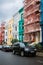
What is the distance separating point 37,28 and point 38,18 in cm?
190

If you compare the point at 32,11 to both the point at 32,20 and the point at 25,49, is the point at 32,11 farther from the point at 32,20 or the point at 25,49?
the point at 25,49

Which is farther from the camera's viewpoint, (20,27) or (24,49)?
(20,27)

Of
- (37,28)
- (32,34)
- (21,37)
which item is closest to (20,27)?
(21,37)

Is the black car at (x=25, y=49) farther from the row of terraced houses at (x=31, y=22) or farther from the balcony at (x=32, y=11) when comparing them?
the balcony at (x=32, y=11)

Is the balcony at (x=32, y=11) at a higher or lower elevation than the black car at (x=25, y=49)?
higher

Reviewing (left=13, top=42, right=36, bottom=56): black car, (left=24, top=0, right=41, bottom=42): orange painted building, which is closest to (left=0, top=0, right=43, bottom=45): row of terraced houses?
(left=24, top=0, right=41, bottom=42): orange painted building

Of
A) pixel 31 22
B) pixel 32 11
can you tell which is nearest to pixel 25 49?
pixel 31 22

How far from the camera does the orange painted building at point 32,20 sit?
157 ft

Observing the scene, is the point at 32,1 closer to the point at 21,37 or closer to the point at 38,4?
the point at 38,4

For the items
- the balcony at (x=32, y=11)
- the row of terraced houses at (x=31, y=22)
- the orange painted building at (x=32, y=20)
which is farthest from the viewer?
the balcony at (x=32, y=11)

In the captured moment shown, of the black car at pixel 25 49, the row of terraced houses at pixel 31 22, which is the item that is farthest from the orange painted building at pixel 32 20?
the black car at pixel 25 49

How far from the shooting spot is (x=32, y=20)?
51.9 meters

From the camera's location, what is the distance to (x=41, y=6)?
152 feet

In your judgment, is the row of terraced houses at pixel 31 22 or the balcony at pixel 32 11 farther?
the balcony at pixel 32 11
